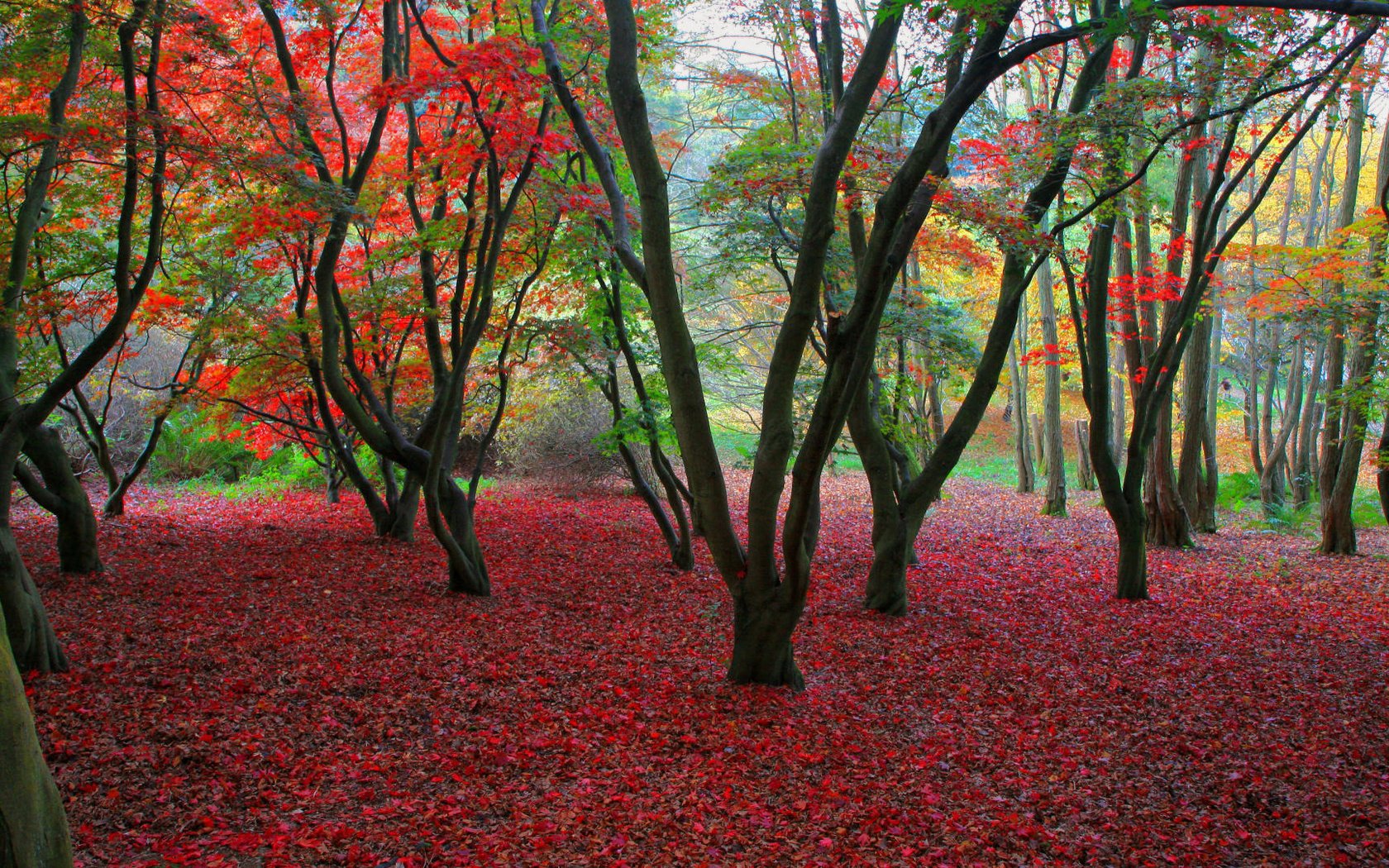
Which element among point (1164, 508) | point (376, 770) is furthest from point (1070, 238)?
point (376, 770)

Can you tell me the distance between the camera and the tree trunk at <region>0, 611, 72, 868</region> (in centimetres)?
182

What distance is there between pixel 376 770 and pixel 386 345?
24.0 ft

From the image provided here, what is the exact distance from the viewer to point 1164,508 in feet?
33.8

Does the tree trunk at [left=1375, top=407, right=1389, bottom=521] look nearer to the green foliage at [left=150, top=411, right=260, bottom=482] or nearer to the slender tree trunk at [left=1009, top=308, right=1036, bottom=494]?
the slender tree trunk at [left=1009, top=308, right=1036, bottom=494]

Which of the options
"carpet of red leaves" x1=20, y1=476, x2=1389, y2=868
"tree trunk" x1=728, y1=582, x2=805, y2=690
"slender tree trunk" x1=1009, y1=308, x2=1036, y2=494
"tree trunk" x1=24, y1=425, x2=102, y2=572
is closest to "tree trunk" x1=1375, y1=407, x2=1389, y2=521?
"carpet of red leaves" x1=20, y1=476, x2=1389, y2=868

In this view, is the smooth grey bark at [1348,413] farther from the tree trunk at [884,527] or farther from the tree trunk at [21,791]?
the tree trunk at [21,791]

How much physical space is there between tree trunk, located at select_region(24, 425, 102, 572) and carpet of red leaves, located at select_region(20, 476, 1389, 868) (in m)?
0.26

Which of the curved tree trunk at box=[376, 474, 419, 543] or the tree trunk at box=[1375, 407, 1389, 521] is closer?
the tree trunk at box=[1375, 407, 1389, 521]

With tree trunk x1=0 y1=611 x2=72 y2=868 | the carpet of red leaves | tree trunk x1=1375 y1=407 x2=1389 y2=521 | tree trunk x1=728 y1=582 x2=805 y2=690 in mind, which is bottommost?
the carpet of red leaves

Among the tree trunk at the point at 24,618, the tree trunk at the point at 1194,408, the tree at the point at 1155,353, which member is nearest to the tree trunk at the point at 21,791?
the tree trunk at the point at 24,618

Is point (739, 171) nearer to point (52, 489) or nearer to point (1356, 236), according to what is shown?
point (52, 489)

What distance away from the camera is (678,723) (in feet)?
14.3

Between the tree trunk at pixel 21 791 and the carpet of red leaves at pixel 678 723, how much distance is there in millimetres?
1044

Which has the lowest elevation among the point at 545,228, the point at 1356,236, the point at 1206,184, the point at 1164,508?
the point at 1164,508
